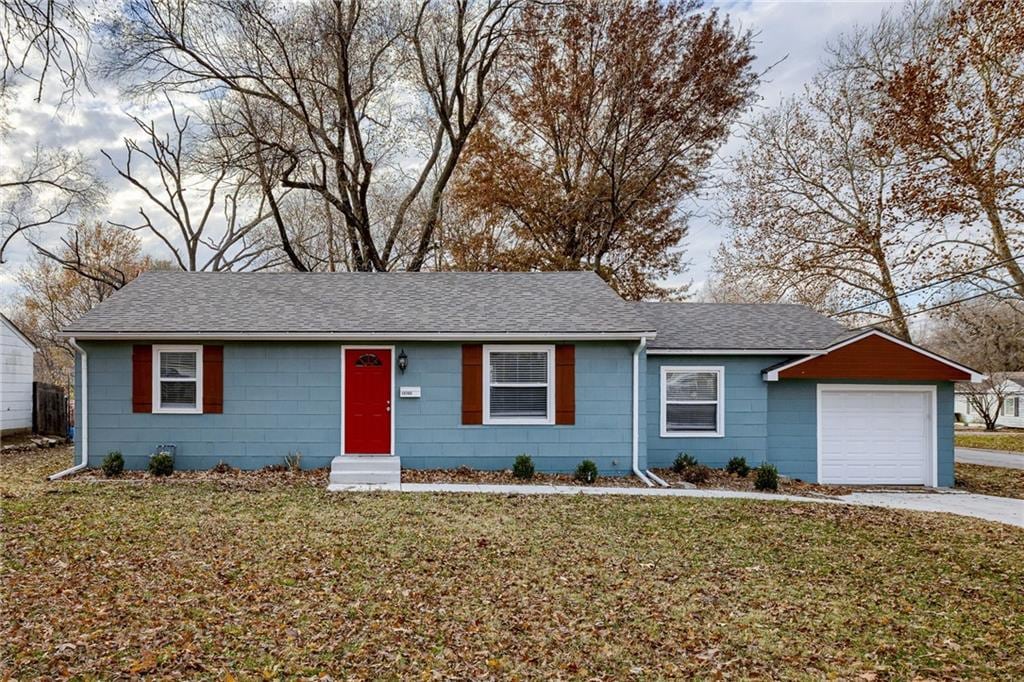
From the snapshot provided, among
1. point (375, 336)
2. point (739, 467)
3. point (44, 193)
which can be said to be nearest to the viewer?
point (375, 336)

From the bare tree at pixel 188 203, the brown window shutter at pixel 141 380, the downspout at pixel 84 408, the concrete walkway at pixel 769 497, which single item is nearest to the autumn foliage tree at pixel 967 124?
the concrete walkway at pixel 769 497

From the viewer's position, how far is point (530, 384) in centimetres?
1055

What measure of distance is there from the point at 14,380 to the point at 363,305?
10620 mm

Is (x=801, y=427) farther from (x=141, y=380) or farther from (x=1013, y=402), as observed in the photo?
(x=1013, y=402)

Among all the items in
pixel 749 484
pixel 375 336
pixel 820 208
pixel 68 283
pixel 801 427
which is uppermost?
pixel 820 208

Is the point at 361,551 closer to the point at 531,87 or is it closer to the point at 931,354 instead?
the point at 931,354

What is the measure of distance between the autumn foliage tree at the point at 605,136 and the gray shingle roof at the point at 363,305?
7.30m

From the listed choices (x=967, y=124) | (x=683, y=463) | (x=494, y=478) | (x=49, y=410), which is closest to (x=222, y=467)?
(x=494, y=478)

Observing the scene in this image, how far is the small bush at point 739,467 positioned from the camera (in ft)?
36.2

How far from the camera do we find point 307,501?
8.12 metres

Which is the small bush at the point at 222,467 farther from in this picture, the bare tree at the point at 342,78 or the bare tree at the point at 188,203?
the bare tree at the point at 188,203

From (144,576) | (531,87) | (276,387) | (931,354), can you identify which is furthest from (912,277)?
(144,576)

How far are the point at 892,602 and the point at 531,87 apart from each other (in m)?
19.7

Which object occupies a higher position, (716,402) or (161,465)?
(716,402)
